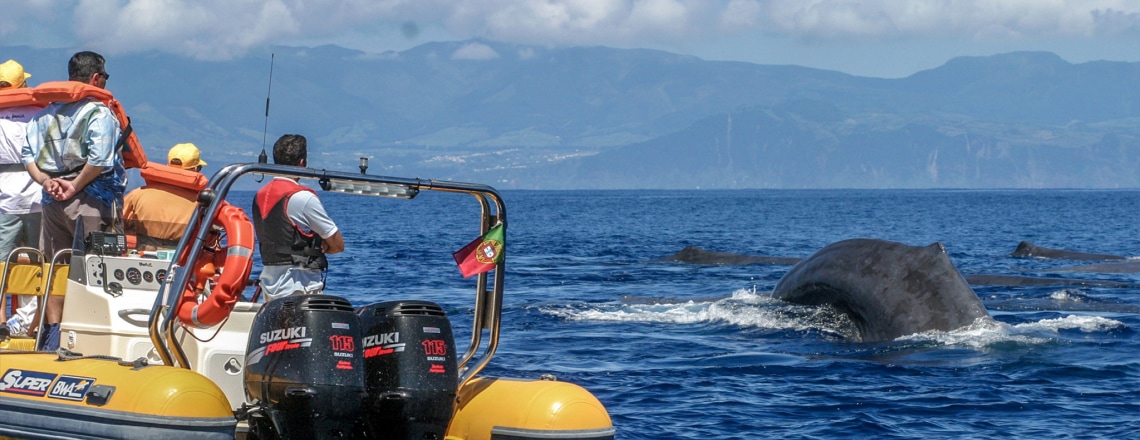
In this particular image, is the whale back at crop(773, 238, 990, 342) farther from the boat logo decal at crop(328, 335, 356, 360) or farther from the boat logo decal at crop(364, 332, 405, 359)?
the boat logo decal at crop(328, 335, 356, 360)

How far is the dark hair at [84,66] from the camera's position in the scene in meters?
10.5

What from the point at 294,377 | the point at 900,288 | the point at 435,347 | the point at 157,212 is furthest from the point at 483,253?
the point at 900,288

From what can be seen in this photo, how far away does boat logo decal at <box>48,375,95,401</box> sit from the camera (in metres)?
7.79

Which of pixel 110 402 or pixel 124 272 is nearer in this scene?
pixel 110 402

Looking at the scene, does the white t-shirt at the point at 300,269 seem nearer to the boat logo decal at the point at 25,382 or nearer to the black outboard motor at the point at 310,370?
the black outboard motor at the point at 310,370

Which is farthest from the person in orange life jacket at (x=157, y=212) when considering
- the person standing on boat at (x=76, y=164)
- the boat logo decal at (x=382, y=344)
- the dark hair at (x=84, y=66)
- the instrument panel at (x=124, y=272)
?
the boat logo decal at (x=382, y=344)

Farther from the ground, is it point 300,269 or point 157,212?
point 157,212

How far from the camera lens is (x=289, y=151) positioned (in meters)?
8.74

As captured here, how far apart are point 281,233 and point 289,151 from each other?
0.53 meters

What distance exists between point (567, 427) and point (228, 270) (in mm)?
2193

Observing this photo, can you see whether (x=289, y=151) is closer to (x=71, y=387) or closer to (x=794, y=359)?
(x=71, y=387)

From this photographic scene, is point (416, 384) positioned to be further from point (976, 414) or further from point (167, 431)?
point (976, 414)

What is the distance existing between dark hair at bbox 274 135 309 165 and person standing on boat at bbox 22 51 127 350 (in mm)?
2243

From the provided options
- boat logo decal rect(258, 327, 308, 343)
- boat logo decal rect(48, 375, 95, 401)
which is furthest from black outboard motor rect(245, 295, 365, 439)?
boat logo decal rect(48, 375, 95, 401)
